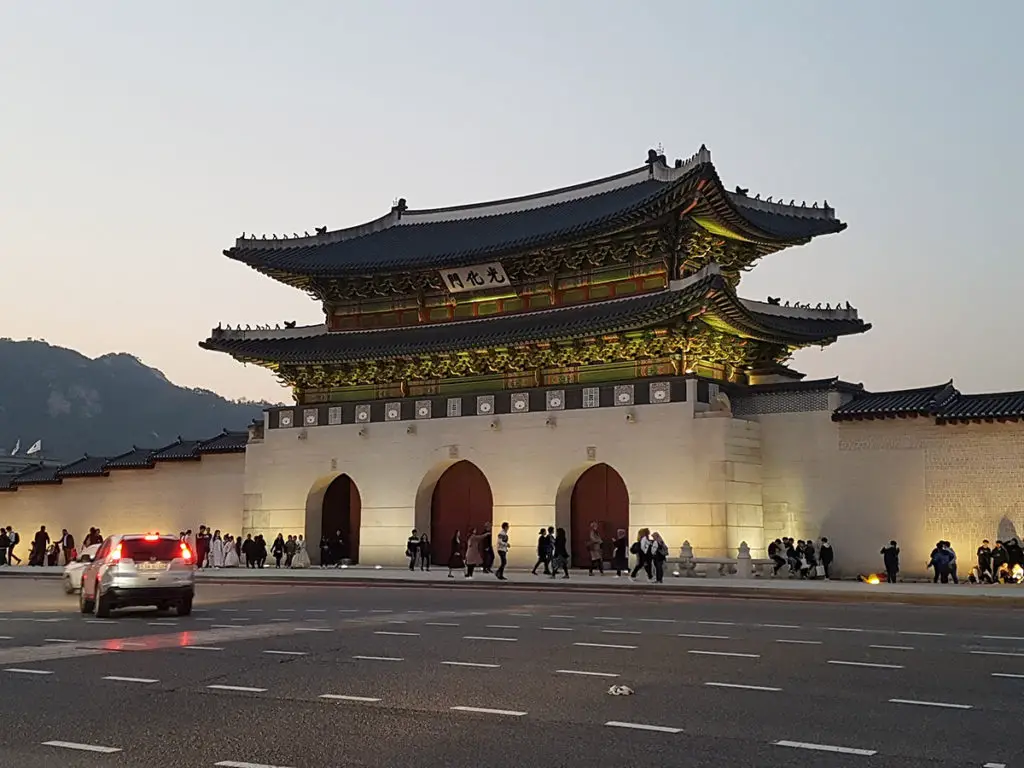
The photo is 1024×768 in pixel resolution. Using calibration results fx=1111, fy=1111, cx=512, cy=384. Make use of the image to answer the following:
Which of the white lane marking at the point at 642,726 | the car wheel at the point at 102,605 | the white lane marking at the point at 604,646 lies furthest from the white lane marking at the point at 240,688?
the car wheel at the point at 102,605

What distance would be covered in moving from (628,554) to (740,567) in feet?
15.9

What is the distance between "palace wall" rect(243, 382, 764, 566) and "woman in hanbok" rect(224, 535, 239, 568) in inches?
36.4

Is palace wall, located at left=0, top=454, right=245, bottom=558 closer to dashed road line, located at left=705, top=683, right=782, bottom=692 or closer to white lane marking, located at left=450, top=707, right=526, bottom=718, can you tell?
dashed road line, located at left=705, top=683, right=782, bottom=692

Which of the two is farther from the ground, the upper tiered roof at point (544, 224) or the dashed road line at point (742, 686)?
the upper tiered roof at point (544, 224)

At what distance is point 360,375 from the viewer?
1688 inches

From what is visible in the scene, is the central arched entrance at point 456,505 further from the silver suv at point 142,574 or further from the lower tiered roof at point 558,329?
the silver suv at point 142,574

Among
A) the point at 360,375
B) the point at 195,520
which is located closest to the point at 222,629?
the point at 360,375

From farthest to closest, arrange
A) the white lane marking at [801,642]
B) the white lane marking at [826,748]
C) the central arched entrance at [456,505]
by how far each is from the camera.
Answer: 1. the central arched entrance at [456,505]
2. the white lane marking at [801,642]
3. the white lane marking at [826,748]

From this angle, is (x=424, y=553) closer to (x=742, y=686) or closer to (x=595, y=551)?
(x=595, y=551)

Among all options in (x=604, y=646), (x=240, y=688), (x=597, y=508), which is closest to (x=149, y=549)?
(x=604, y=646)

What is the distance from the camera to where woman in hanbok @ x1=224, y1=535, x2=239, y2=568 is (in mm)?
43312

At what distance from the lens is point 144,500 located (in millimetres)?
47250

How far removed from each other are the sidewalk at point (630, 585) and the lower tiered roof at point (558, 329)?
7.83 metres

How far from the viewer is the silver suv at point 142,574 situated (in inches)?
758
